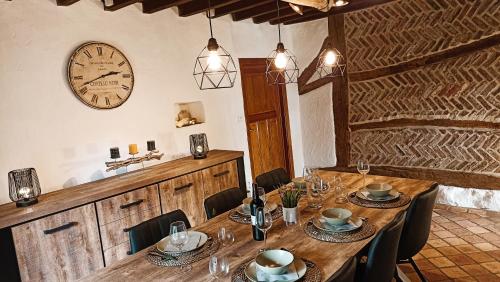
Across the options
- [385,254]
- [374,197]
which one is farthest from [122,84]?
[385,254]

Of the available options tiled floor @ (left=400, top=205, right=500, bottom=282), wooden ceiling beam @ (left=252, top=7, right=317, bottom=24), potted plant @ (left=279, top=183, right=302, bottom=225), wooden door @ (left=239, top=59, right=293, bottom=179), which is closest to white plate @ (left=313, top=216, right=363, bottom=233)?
potted plant @ (left=279, top=183, right=302, bottom=225)

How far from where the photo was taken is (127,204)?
8.71 ft

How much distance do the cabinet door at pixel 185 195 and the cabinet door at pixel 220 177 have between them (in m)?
0.08

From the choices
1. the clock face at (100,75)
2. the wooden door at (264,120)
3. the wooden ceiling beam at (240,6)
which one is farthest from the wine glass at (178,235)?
the wooden door at (264,120)

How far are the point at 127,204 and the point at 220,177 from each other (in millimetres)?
989

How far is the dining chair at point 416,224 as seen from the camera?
2.04 metres

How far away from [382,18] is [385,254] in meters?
3.27

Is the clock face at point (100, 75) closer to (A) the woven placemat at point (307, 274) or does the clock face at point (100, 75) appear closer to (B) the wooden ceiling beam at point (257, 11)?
(B) the wooden ceiling beam at point (257, 11)

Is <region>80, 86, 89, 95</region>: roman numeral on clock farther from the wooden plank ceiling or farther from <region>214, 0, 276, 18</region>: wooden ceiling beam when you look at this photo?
<region>214, 0, 276, 18</region>: wooden ceiling beam

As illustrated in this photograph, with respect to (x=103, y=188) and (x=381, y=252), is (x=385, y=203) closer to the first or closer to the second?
(x=381, y=252)

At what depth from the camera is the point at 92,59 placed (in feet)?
9.62

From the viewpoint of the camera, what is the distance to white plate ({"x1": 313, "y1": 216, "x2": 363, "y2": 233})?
1.81m

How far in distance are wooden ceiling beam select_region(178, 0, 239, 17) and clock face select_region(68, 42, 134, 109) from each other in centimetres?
84

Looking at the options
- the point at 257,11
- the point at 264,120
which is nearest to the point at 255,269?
the point at 257,11
